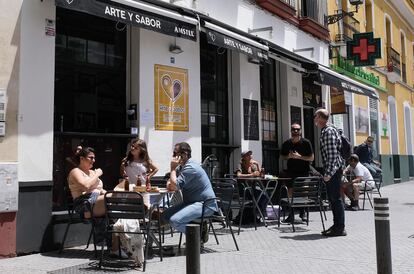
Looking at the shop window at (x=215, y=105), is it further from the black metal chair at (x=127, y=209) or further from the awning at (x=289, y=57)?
the black metal chair at (x=127, y=209)

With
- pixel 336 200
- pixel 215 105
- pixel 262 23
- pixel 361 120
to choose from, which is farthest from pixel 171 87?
pixel 361 120

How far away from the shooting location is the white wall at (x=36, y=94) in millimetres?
6293

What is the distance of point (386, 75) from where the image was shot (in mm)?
20672

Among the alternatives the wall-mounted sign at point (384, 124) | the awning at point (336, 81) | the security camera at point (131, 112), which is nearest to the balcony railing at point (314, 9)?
the awning at point (336, 81)

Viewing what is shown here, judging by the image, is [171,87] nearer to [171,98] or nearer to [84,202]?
[171,98]

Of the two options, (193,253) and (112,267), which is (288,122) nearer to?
(112,267)

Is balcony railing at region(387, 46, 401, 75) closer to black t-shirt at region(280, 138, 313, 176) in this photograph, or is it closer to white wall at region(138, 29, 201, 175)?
black t-shirt at region(280, 138, 313, 176)

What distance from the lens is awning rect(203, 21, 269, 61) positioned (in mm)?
8211

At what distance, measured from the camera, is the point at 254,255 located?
19.9 ft

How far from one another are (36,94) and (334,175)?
448 centimetres

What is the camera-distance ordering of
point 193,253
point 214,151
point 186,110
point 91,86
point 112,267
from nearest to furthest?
1. point 193,253
2. point 112,267
3. point 91,86
4. point 186,110
5. point 214,151

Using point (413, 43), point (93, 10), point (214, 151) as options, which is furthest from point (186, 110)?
point (413, 43)

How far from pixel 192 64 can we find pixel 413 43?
21.9 metres

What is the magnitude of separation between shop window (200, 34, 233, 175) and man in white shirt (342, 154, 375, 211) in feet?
9.91
